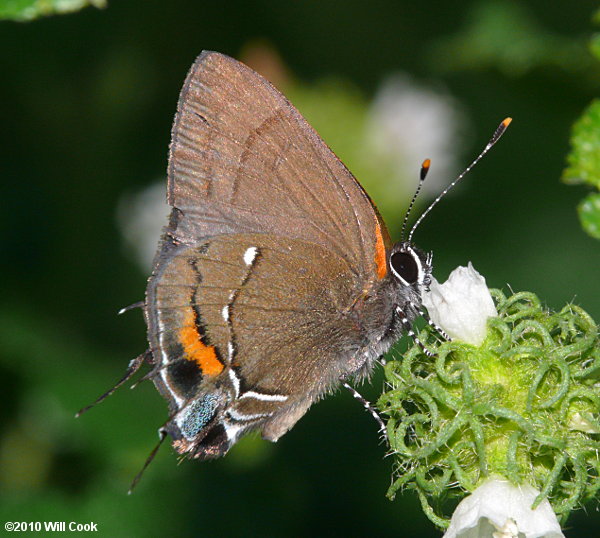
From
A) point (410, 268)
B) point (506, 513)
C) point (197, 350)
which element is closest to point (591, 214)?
point (410, 268)

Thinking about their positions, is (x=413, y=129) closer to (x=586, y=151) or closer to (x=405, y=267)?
(x=405, y=267)

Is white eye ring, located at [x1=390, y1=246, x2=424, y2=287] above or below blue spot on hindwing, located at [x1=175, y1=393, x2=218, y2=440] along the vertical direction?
above

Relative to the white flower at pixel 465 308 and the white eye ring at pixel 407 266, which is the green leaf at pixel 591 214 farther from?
the white eye ring at pixel 407 266

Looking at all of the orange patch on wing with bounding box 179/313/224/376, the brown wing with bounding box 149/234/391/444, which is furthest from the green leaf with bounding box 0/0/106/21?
the orange patch on wing with bounding box 179/313/224/376

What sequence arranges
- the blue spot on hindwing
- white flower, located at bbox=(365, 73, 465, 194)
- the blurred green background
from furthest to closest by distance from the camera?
white flower, located at bbox=(365, 73, 465, 194) < the blurred green background < the blue spot on hindwing

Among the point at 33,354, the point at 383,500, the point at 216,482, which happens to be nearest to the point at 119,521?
the point at 216,482

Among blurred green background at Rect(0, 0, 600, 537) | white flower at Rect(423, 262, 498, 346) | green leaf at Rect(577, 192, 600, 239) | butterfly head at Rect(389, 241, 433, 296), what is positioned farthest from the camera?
blurred green background at Rect(0, 0, 600, 537)

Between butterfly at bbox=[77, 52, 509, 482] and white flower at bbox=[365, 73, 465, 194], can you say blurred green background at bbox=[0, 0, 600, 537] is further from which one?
butterfly at bbox=[77, 52, 509, 482]
